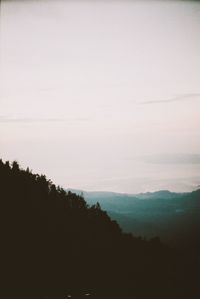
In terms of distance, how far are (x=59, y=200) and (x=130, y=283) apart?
15967 mm

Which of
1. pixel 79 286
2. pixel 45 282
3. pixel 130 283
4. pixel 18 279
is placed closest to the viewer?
pixel 18 279

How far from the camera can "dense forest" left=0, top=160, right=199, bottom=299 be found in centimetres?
3853

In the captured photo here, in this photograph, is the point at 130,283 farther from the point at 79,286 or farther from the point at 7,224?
the point at 7,224

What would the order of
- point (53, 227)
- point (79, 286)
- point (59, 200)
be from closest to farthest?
point (79, 286), point (53, 227), point (59, 200)

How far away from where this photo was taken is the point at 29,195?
5241 cm

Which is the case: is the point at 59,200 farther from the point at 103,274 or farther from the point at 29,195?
the point at 103,274

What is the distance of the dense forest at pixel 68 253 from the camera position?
3853 cm

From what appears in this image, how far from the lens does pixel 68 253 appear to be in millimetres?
50375

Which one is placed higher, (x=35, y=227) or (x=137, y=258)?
(x=35, y=227)

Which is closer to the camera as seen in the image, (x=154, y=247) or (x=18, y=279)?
(x=18, y=279)

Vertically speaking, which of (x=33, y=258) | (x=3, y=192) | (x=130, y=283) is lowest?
(x=130, y=283)

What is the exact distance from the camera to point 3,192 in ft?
152

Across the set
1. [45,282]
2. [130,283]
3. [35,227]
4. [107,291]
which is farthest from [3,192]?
[130,283]

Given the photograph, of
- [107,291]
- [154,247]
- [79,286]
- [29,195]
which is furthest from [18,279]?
[154,247]
